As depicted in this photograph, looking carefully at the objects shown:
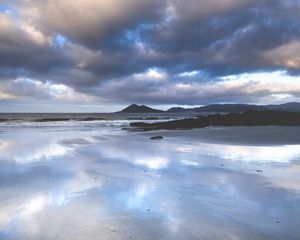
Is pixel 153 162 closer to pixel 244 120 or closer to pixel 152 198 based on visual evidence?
pixel 152 198

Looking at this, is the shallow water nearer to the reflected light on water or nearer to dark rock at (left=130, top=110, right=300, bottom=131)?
the reflected light on water

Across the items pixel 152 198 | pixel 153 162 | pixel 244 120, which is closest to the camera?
pixel 152 198

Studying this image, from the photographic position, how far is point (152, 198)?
8156 mm

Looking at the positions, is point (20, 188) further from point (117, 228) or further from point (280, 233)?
point (280, 233)

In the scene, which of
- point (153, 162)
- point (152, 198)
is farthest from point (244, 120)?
point (152, 198)

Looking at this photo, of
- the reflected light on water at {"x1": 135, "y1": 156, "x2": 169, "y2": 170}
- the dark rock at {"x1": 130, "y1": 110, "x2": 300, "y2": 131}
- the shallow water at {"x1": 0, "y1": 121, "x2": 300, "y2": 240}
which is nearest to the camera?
the shallow water at {"x1": 0, "y1": 121, "x2": 300, "y2": 240}

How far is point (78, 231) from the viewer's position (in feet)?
19.7

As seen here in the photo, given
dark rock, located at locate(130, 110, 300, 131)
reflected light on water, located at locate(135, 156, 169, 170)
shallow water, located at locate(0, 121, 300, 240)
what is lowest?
shallow water, located at locate(0, 121, 300, 240)

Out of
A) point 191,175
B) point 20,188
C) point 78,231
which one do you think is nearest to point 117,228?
point 78,231

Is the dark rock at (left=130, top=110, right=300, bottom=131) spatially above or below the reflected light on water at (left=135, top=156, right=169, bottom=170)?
above

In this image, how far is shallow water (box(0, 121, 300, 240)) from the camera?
238 inches

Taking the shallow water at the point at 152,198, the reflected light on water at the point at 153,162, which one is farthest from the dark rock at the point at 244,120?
the shallow water at the point at 152,198

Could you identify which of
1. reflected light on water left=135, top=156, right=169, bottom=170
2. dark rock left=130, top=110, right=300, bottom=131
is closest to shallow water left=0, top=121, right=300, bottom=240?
reflected light on water left=135, top=156, right=169, bottom=170

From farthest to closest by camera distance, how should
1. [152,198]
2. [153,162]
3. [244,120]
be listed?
1. [244,120]
2. [153,162]
3. [152,198]
